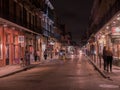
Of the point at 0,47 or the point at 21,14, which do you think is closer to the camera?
the point at 0,47

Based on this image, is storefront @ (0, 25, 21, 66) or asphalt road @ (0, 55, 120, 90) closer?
asphalt road @ (0, 55, 120, 90)

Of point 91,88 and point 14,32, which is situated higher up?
point 14,32

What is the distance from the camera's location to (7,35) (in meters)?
39.5

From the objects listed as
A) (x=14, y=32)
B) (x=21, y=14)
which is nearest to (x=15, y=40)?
(x=14, y=32)

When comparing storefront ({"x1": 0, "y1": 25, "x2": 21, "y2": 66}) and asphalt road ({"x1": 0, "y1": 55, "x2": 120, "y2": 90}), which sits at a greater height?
storefront ({"x1": 0, "y1": 25, "x2": 21, "y2": 66})

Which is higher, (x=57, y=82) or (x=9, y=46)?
(x=9, y=46)

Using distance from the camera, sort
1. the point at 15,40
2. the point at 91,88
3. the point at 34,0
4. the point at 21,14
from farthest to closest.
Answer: the point at 34,0 → the point at 21,14 → the point at 15,40 → the point at 91,88

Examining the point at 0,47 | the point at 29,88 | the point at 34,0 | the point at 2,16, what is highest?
the point at 34,0

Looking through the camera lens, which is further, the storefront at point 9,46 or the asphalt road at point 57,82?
the storefront at point 9,46

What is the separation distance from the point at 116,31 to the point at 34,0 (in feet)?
109

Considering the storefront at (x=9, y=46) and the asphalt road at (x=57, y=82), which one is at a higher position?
the storefront at (x=9, y=46)

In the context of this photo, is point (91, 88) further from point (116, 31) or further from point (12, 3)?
point (12, 3)

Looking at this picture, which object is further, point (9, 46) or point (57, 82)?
point (9, 46)

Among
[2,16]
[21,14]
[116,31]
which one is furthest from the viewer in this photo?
[21,14]
